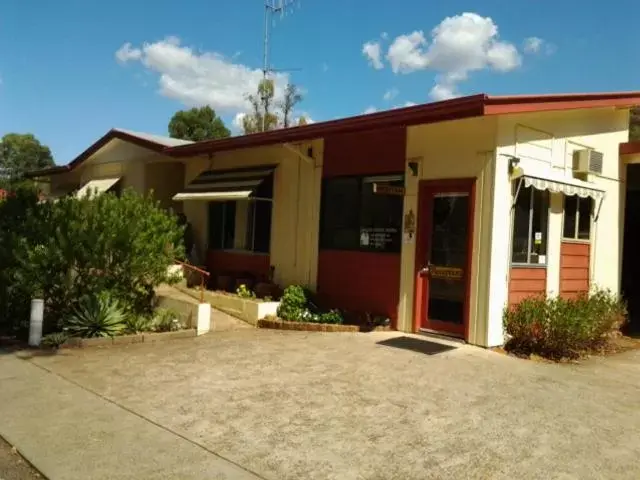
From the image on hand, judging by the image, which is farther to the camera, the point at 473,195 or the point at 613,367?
the point at 473,195

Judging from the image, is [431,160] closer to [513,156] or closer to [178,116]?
[513,156]

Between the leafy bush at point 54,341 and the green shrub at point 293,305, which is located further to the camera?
the green shrub at point 293,305

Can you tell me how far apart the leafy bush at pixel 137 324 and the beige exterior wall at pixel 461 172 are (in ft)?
13.2

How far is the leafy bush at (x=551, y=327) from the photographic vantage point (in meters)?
8.27

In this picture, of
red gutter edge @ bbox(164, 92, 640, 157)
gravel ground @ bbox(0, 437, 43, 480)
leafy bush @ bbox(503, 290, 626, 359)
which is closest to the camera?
gravel ground @ bbox(0, 437, 43, 480)

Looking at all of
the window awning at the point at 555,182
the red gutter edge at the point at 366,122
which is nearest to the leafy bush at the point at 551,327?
the window awning at the point at 555,182

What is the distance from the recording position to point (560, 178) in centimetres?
918

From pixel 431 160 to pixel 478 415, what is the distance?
15.4 feet

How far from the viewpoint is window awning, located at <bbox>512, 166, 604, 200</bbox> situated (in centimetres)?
856

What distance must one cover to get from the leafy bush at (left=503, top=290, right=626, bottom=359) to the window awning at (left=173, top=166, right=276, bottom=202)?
5.61 m

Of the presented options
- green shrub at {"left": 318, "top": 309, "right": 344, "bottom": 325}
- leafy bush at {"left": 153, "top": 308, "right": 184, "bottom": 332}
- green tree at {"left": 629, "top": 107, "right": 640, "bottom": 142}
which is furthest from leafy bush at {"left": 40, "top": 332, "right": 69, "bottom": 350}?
green tree at {"left": 629, "top": 107, "right": 640, "bottom": 142}

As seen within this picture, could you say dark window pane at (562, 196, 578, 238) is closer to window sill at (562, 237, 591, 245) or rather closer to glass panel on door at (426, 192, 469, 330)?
window sill at (562, 237, 591, 245)

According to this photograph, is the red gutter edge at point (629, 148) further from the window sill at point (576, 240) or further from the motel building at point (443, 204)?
the window sill at point (576, 240)

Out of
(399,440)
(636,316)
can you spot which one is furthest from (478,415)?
(636,316)
